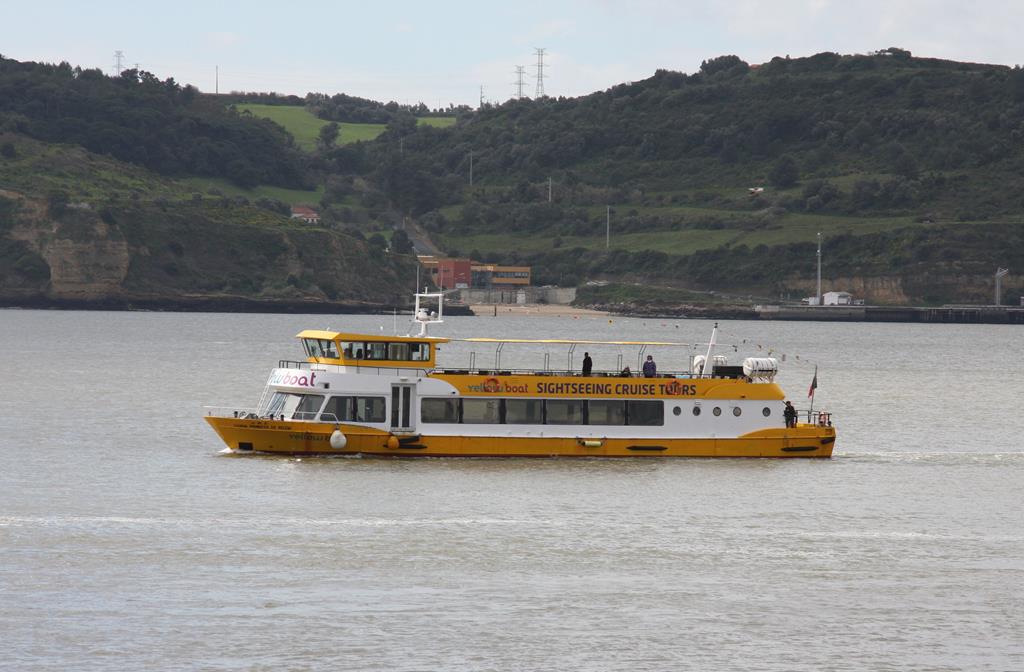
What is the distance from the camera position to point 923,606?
102 ft

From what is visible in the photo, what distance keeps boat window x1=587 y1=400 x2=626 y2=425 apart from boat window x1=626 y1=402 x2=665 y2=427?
23 cm

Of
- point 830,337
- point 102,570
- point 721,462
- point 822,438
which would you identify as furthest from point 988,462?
point 830,337

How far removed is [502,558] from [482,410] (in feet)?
46.7

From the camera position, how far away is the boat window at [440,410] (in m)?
48.6

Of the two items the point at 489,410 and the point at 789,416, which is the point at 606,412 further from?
the point at 789,416

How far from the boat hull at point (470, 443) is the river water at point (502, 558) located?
1.58 ft

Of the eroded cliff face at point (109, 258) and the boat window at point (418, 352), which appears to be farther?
the eroded cliff face at point (109, 258)

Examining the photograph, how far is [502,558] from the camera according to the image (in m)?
35.0

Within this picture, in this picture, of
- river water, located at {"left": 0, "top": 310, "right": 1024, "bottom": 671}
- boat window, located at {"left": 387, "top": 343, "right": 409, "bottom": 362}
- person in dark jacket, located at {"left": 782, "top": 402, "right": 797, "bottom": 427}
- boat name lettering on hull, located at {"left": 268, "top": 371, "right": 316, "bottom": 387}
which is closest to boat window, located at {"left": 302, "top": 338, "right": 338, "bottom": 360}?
boat name lettering on hull, located at {"left": 268, "top": 371, "right": 316, "bottom": 387}

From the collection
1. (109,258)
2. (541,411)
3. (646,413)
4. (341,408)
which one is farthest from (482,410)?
(109,258)

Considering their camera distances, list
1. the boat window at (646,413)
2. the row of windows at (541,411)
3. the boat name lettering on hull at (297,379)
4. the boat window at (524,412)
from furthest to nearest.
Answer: the boat window at (646,413), the boat window at (524,412), the row of windows at (541,411), the boat name lettering on hull at (297,379)

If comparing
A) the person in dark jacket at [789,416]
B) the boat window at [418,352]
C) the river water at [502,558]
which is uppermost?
the boat window at [418,352]

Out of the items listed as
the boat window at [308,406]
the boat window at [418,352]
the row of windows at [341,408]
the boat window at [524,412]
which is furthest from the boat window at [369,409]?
the boat window at [524,412]

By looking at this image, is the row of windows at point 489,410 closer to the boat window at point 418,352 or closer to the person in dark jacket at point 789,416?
the boat window at point 418,352
